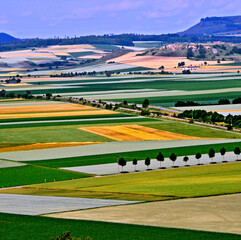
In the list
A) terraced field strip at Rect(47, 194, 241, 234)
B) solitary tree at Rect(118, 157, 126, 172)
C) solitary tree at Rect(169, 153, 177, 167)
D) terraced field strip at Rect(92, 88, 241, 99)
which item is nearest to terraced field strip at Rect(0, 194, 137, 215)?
terraced field strip at Rect(47, 194, 241, 234)

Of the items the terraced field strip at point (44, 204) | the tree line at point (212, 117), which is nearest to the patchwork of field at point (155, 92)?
the tree line at point (212, 117)

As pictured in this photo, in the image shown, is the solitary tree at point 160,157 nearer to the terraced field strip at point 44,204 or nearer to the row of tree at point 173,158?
the row of tree at point 173,158

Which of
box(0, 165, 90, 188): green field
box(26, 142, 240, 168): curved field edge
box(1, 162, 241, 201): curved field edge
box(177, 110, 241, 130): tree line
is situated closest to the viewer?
box(1, 162, 241, 201): curved field edge

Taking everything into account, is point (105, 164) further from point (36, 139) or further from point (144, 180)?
point (36, 139)

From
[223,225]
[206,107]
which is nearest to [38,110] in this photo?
[206,107]

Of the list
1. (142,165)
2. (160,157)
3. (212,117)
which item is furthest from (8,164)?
(212,117)

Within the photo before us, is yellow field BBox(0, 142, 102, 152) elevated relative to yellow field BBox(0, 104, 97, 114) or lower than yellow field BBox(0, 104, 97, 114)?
lower

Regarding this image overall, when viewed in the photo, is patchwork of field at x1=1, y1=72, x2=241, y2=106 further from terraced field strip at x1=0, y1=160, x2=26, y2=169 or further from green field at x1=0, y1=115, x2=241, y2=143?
terraced field strip at x1=0, y1=160, x2=26, y2=169
